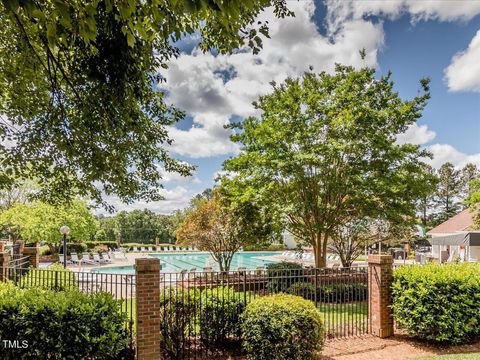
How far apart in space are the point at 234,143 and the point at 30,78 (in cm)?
1069

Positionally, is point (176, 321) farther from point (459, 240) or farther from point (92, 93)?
point (459, 240)

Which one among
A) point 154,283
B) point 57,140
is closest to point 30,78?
point 57,140

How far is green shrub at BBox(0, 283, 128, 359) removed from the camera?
6141 mm

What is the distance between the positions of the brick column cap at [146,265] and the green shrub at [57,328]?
0.97 metres

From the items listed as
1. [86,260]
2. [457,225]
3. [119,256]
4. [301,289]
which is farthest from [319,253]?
[457,225]

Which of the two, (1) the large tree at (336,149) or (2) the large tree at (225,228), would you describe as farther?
(2) the large tree at (225,228)

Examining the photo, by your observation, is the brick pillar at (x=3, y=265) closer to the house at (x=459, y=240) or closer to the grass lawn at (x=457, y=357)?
the grass lawn at (x=457, y=357)

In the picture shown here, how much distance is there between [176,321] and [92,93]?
16.4ft

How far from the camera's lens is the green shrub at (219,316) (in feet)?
24.8

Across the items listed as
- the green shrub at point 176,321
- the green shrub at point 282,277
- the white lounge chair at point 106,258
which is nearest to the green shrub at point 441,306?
the green shrub at point 282,277

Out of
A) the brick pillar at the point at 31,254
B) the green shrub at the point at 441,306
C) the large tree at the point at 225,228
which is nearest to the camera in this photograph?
the green shrub at the point at 441,306

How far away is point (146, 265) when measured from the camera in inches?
267

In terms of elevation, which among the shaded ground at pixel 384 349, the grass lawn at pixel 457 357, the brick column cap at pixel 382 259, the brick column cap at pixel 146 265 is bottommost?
the shaded ground at pixel 384 349

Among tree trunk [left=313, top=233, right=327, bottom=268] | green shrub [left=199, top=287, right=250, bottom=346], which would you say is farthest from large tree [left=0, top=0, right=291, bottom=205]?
tree trunk [left=313, top=233, right=327, bottom=268]
